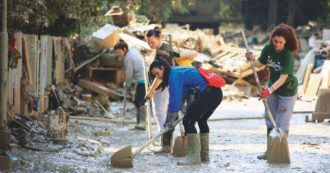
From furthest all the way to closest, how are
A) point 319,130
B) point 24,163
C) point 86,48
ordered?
point 86,48 → point 319,130 → point 24,163

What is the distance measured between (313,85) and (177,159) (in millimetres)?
12892

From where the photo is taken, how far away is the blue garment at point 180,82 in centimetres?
891

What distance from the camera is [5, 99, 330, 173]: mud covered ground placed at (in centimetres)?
884

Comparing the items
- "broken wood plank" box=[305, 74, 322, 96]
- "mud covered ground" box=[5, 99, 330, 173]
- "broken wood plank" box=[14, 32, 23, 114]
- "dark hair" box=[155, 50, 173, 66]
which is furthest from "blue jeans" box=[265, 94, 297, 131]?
"broken wood plank" box=[305, 74, 322, 96]

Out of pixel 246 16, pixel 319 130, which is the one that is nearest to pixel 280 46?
pixel 319 130

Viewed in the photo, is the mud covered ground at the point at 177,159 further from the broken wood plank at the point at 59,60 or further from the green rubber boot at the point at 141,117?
the broken wood plank at the point at 59,60

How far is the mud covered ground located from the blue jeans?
0.53 meters

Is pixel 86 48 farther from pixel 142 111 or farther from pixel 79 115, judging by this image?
pixel 142 111

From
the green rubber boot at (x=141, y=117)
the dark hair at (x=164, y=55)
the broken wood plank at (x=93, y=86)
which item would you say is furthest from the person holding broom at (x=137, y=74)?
the broken wood plank at (x=93, y=86)

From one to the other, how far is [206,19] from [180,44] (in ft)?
80.0

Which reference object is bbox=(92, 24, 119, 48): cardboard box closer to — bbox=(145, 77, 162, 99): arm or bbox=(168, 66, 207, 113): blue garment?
bbox=(145, 77, 162, 99): arm

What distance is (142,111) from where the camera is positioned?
13180 mm

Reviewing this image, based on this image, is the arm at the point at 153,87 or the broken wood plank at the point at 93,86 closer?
the arm at the point at 153,87

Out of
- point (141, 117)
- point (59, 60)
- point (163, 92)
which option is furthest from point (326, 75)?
point (163, 92)
